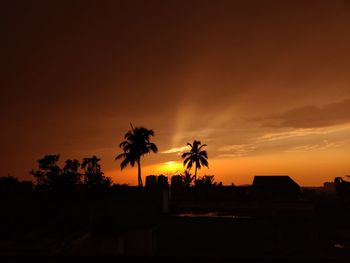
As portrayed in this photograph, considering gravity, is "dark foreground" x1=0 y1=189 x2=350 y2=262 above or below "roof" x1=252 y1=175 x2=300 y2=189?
below

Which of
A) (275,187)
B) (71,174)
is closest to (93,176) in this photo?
(71,174)

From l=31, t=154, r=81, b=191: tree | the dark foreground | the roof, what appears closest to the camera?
the dark foreground

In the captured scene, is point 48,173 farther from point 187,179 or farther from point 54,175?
point 187,179

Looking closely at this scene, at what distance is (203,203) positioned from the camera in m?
42.1

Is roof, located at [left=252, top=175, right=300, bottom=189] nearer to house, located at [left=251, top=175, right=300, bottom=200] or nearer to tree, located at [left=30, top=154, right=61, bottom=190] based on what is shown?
house, located at [left=251, top=175, right=300, bottom=200]

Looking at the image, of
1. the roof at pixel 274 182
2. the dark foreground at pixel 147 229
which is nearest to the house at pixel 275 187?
the roof at pixel 274 182

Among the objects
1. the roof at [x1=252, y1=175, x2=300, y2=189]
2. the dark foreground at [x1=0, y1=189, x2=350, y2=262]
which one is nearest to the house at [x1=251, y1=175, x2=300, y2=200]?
the roof at [x1=252, y1=175, x2=300, y2=189]

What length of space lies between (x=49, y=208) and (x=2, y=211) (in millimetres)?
2932

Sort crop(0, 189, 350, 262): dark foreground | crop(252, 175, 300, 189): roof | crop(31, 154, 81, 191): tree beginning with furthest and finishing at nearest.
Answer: crop(252, 175, 300, 189): roof
crop(31, 154, 81, 191): tree
crop(0, 189, 350, 262): dark foreground

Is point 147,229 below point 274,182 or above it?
below

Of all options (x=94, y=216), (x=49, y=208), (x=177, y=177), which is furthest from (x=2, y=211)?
(x=177, y=177)

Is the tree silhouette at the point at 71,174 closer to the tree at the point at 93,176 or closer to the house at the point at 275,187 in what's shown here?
the tree at the point at 93,176

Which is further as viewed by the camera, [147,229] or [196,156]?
[196,156]

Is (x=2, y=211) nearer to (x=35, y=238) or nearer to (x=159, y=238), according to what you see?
(x=35, y=238)
